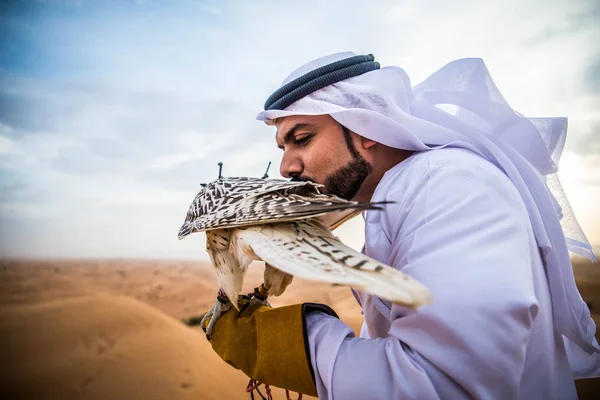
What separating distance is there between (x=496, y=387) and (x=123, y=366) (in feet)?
16.9

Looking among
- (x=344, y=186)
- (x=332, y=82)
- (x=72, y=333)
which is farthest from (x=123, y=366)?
(x=332, y=82)

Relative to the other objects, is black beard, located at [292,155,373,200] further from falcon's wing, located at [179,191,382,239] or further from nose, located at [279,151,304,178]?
falcon's wing, located at [179,191,382,239]

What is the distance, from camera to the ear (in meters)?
1.86

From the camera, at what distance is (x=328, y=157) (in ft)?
6.13

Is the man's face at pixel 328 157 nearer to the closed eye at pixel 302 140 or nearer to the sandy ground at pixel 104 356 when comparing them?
the closed eye at pixel 302 140

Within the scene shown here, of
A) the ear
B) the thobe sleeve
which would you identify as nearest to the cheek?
the ear

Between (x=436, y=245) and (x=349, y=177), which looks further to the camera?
(x=349, y=177)

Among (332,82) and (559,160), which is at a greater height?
(332,82)

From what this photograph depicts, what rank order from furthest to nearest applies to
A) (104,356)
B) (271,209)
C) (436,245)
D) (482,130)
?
1. (104,356)
2. (482,130)
3. (271,209)
4. (436,245)

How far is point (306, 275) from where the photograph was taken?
0.87m

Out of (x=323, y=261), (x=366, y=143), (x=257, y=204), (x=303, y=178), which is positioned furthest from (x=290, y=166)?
(x=323, y=261)

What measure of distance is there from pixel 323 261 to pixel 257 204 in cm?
48

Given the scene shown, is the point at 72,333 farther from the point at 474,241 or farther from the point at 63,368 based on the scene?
the point at 474,241

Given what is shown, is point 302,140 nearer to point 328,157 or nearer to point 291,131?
point 291,131
